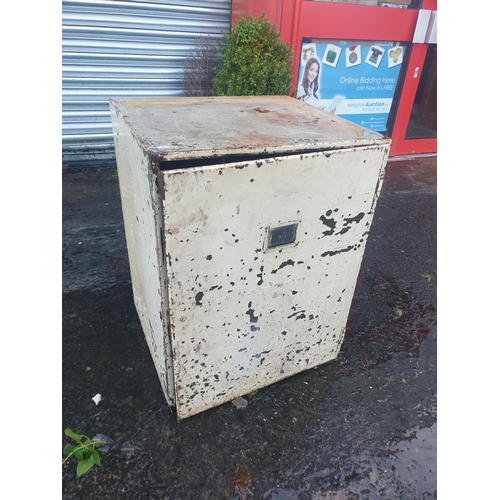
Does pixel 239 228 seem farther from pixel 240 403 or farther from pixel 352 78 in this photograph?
pixel 352 78

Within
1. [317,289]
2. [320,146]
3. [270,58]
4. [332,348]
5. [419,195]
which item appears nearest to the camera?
[320,146]

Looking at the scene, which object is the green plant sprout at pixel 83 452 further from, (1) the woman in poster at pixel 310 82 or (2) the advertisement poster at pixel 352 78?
(2) the advertisement poster at pixel 352 78

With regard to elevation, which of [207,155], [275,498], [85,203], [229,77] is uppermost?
[229,77]

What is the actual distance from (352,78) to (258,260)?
3.97 m

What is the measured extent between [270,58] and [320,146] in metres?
2.56

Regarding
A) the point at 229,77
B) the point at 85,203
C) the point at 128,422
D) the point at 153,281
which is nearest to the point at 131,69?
the point at 229,77

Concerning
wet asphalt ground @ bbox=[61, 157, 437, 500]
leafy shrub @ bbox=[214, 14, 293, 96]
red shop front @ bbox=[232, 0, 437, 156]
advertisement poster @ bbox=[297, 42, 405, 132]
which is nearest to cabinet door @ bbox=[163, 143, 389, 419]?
wet asphalt ground @ bbox=[61, 157, 437, 500]

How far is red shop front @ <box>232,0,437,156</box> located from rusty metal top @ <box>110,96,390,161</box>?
8.16ft

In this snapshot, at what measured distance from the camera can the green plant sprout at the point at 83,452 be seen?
1.62 metres

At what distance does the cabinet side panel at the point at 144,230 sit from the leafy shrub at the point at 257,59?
210 centimetres

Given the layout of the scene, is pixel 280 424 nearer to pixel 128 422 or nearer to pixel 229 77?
pixel 128 422

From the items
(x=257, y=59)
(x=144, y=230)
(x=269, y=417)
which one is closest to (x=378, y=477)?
(x=269, y=417)

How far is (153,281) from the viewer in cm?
162

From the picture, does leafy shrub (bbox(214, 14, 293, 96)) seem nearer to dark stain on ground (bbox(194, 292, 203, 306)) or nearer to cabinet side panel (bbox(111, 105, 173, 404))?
cabinet side panel (bbox(111, 105, 173, 404))
